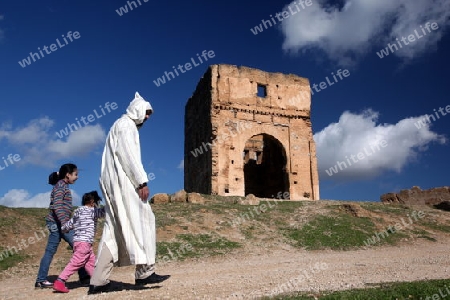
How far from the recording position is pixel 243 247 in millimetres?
10070

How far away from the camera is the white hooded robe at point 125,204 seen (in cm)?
461

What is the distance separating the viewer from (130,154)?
15.9 ft

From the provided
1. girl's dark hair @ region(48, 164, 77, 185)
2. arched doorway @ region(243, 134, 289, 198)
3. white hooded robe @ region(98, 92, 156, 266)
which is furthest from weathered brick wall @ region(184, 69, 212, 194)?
white hooded robe @ region(98, 92, 156, 266)

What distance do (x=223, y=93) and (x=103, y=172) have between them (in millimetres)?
18654

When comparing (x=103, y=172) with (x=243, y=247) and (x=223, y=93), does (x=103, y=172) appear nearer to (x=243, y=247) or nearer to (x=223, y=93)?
(x=243, y=247)

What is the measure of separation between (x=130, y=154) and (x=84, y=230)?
4.57 feet

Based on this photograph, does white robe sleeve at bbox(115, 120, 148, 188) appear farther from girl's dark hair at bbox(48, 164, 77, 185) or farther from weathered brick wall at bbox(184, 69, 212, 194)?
weathered brick wall at bbox(184, 69, 212, 194)

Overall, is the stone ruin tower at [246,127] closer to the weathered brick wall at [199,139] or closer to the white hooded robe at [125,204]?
the weathered brick wall at [199,139]

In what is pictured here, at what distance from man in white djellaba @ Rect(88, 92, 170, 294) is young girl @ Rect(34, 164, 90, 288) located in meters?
1.00

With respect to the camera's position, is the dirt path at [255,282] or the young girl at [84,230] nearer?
the dirt path at [255,282]

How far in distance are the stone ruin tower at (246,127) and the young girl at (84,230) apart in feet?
53.0

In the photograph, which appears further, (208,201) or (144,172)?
(208,201)

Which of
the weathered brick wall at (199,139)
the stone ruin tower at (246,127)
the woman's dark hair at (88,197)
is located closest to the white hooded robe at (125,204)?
the woman's dark hair at (88,197)

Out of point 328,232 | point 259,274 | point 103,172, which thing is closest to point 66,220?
point 103,172
